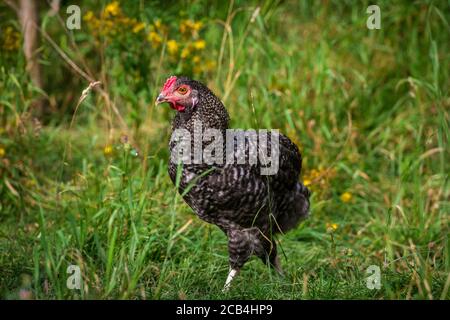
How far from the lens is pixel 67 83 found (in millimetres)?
6992

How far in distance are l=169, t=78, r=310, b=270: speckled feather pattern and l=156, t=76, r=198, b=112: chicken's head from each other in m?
0.01

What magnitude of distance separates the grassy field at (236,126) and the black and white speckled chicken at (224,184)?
232 mm

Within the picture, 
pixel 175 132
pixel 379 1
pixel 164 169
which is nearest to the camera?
pixel 175 132

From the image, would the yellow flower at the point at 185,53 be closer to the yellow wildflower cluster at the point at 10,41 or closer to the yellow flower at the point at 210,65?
the yellow flower at the point at 210,65

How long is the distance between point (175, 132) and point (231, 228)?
1.96 feet

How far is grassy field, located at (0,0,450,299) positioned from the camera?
11.8ft

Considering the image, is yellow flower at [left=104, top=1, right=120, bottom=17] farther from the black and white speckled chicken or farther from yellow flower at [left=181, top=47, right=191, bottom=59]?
the black and white speckled chicken

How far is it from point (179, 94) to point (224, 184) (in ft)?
1.69

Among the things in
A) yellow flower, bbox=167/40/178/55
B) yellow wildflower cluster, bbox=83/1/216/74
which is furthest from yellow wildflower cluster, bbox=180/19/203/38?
yellow flower, bbox=167/40/178/55

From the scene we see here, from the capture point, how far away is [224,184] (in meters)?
3.59

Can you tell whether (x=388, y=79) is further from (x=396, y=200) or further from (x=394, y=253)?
(x=394, y=253)

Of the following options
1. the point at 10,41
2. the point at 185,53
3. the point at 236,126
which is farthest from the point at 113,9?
the point at 236,126

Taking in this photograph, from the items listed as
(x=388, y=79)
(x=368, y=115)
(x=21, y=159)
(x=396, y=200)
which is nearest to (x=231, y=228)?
(x=396, y=200)

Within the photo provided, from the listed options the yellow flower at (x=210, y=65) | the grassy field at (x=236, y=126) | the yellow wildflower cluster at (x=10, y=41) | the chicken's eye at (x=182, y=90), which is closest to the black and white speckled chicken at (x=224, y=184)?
the chicken's eye at (x=182, y=90)
